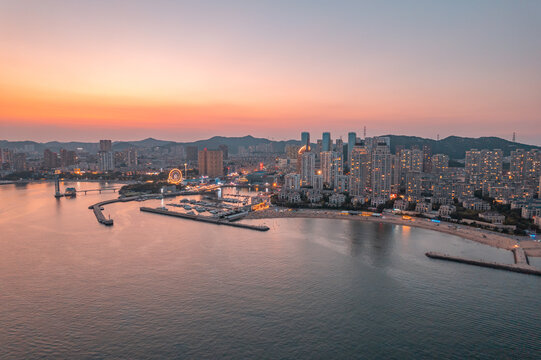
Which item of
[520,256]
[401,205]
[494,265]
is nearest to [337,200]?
[401,205]

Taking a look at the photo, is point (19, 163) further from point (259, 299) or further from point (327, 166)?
point (259, 299)

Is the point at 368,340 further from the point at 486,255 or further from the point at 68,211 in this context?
the point at 68,211

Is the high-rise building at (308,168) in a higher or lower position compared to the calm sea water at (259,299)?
higher

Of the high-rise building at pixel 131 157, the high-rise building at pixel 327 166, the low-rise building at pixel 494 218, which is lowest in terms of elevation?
the low-rise building at pixel 494 218

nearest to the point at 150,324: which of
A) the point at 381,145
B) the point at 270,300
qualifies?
the point at 270,300

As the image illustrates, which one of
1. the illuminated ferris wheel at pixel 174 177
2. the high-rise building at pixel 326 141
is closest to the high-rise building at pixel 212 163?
the illuminated ferris wheel at pixel 174 177

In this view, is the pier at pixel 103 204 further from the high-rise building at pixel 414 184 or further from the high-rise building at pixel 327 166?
the high-rise building at pixel 414 184

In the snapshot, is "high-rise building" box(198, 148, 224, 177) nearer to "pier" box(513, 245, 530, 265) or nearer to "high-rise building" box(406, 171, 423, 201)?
"high-rise building" box(406, 171, 423, 201)
